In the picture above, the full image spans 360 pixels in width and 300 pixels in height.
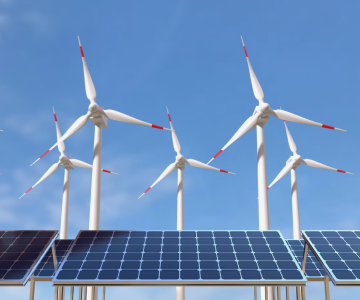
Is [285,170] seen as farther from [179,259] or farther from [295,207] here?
[179,259]

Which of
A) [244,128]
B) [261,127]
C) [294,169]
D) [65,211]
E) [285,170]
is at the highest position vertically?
[261,127]

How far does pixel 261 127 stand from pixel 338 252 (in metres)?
21.8

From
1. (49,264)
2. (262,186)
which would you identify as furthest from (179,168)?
(49,264)

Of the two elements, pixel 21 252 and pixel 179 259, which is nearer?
pixel 179 259

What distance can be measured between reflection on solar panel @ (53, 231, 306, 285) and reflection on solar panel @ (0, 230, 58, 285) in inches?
58.7

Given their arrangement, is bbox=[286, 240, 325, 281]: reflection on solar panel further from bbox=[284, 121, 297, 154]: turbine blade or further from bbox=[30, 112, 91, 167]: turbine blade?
bbox=[284, 121, 297, 154]: turbine blade

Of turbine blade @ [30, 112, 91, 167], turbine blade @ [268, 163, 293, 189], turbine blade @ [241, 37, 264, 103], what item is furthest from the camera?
turbine blade @ [268, 163, 293, 189]

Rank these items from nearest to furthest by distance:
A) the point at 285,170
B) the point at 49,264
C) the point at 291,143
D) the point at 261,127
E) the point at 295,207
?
1. the point at 49,264
2. the point at 261,127
3. the point at 295,207
4. the point at 285,170
5. the point at 291,143

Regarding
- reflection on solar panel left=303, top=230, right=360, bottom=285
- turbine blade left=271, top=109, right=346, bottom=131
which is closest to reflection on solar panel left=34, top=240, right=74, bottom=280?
reflection on solar panel left=303, top=230, right=360, bottom=285

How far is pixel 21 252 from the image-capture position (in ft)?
76.8

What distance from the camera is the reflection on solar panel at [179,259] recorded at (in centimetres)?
2091

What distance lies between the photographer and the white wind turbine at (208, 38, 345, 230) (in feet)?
131

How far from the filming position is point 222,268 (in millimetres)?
21844

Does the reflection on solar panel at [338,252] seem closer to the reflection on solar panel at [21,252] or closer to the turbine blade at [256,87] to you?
the reflection on solar panel at [21,252]
